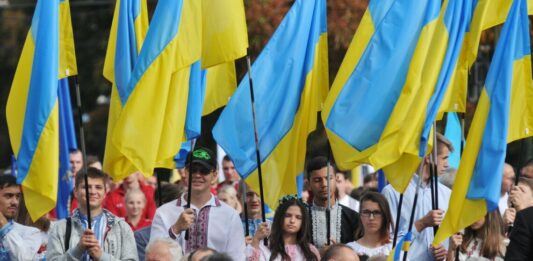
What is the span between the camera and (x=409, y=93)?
11.2 metres

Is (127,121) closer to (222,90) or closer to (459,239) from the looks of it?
(222,90)

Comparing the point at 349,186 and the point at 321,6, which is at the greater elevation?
the point at 321,6

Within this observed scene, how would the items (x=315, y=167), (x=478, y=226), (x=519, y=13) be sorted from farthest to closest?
(x=315, y=167) → (x=478, y=226) → (x=519, y=13)

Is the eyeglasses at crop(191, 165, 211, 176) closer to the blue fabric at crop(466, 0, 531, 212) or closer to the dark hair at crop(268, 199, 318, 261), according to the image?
the dark hair at crop(268, 199, 318, 261)

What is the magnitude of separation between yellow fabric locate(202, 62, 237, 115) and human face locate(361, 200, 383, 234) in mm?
1804

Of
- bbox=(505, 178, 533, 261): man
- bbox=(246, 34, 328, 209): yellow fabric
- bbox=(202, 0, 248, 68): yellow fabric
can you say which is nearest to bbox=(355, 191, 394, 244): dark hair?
bbox=(246, 34, 328, 209): yellow fabric

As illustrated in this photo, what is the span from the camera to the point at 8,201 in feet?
40.6

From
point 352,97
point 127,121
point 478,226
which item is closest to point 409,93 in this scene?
point 352,97

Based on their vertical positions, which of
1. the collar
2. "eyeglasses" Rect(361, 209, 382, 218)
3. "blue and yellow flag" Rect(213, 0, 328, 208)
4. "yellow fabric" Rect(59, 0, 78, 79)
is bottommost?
"eyeglasses" Rect(361, 209, 382, 218)

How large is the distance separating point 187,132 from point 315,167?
1059 mm

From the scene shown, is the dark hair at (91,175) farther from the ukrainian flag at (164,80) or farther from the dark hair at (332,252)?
the dark hair at (332,252)

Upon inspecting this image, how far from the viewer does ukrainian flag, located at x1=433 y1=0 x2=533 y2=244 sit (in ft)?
34.8

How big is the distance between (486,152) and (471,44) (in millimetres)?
1200

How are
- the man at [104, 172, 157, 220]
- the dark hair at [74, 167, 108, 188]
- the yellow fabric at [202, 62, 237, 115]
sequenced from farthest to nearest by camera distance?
1. the man at [104, 172, 157, 220]
2. the yellow fabric at [202, 62, 237, 115]
3. the dark hair at [74, 167, 108, 188]
